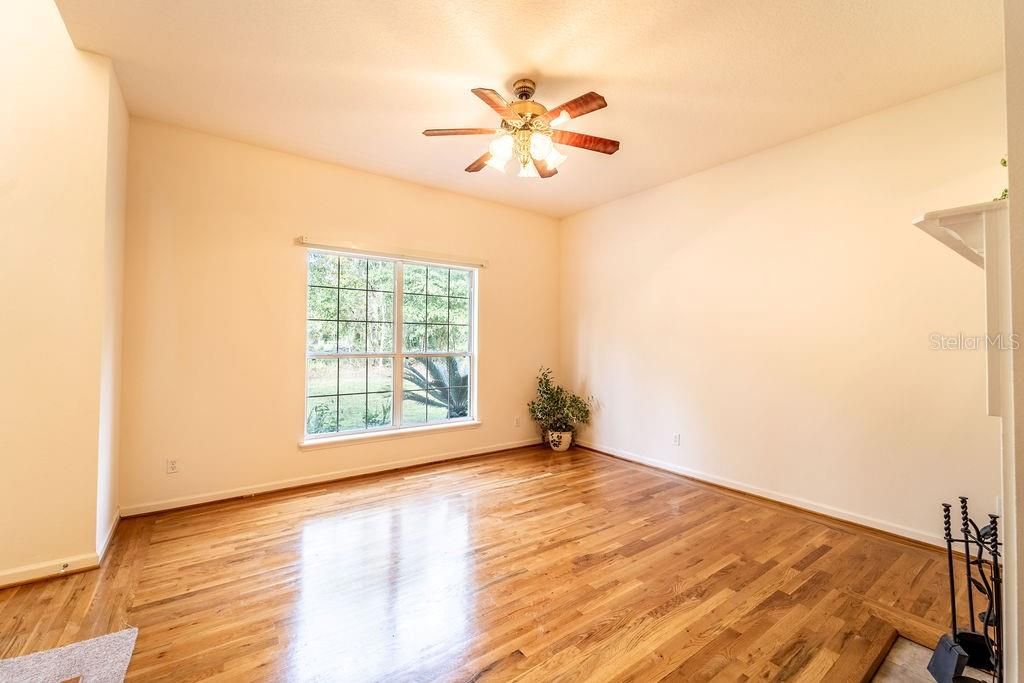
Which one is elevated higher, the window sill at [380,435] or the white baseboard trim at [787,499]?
the window sill at [380,435]

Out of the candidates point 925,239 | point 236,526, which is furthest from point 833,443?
point 236,526

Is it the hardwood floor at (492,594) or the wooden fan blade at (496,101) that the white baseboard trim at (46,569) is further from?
the wooden fan blade at (496,101)

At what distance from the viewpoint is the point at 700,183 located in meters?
3.88

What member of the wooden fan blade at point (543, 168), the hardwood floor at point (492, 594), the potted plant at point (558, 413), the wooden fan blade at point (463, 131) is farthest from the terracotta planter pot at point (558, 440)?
the wooden fan blade at point (463, 131)

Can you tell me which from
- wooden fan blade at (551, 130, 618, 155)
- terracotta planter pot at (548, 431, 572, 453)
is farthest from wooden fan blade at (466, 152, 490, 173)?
terracotta planter pot at (548, 431, 572, 453)

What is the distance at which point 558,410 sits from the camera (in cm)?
497

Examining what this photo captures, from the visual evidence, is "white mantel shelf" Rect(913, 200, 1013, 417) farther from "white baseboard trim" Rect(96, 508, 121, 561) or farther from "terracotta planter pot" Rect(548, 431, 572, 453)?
"terracotta planter pot" Rect(548, 431, 572, 453)

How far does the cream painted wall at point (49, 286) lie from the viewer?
2.16m

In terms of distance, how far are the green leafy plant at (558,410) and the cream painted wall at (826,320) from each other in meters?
0.59

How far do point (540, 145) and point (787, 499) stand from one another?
3207 millimetres

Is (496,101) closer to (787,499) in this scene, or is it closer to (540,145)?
(540,145)

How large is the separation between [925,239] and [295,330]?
181 inches

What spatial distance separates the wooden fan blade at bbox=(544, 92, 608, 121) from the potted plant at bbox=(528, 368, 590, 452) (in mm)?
3260

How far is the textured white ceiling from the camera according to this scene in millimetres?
2045
